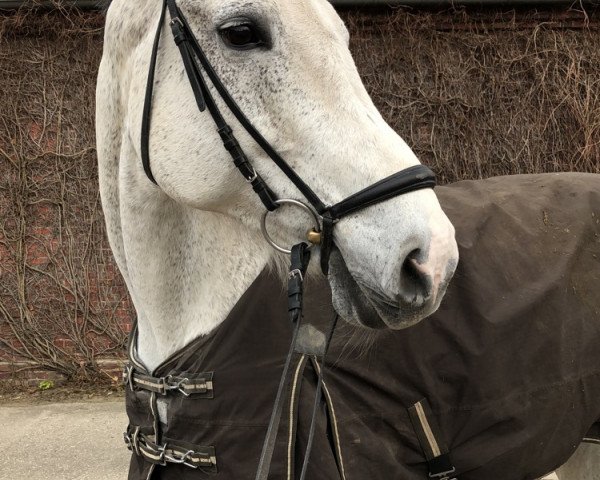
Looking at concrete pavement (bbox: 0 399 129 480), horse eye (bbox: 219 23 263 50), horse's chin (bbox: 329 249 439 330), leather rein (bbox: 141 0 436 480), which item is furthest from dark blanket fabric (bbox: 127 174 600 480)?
concrete pavement (bbox: 0 399 129 480)

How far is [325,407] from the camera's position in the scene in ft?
4.72

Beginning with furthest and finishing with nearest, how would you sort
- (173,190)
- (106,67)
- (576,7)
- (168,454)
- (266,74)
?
1. (576,7)
2. (106,67)
3. (168,454)
4. (173,190)
5. (266,74)

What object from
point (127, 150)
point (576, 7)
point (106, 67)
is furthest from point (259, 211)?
point (576, 7)

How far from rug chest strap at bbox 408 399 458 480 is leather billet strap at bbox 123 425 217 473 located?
54 centimetres

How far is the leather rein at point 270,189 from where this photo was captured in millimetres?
1140

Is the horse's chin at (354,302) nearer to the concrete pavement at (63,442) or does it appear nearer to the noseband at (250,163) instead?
the noseband at (250,163)

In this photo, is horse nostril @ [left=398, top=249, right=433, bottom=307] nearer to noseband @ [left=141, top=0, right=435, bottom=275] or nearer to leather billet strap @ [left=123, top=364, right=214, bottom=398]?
noseband @ [left=141, top=0, right=435, bottom=275]

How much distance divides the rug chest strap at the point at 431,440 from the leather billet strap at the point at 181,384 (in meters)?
0.54

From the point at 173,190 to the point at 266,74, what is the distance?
349 millimetres

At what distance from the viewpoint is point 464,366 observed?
161cm

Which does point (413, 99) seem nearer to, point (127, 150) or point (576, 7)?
point (576, 7)

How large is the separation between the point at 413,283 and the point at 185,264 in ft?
2.28

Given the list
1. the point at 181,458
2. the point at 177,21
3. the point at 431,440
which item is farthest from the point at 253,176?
the point at 431,440

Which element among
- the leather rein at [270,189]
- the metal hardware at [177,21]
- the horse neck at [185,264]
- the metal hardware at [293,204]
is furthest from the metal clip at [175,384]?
the metal hardware at [177,21]
